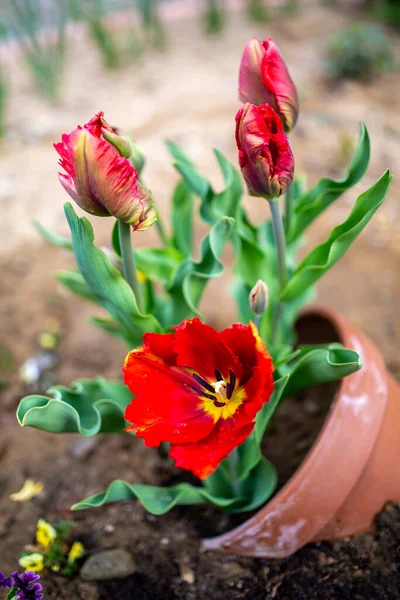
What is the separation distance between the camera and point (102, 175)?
2.60ft

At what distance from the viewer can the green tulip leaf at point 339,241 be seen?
1.02 meters

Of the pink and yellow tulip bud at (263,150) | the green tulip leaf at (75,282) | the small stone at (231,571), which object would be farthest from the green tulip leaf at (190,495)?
the pink and yellow tulip bud at (263,150)

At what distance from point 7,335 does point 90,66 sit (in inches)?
96.5

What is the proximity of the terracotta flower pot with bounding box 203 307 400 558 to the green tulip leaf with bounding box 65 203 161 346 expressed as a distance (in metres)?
0.38

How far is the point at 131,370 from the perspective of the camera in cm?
88

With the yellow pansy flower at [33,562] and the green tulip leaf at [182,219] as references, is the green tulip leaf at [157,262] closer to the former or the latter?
the green tulip leaf at [182,219]

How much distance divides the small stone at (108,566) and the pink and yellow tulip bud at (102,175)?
2.22ft

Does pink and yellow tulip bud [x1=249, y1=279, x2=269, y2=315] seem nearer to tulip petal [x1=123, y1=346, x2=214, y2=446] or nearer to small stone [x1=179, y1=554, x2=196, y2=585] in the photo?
tulip petal [x1=123, y1=346, x2=214, y2=446]

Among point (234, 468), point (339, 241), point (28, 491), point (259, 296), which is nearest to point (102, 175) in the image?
point (259, 296)

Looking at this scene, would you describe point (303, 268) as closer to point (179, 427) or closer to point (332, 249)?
point (332, 249)

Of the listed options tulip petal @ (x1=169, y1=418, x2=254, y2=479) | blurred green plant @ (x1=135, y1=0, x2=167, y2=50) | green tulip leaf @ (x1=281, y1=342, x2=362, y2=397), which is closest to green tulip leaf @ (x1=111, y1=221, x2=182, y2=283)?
green tulip leaf @ (x1=281, y1=342, x2=362, y2=397)

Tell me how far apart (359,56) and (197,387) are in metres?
2.91

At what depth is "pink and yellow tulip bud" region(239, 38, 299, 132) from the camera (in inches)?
38.3

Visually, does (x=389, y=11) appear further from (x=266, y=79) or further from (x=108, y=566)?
(x=108, y=566)
